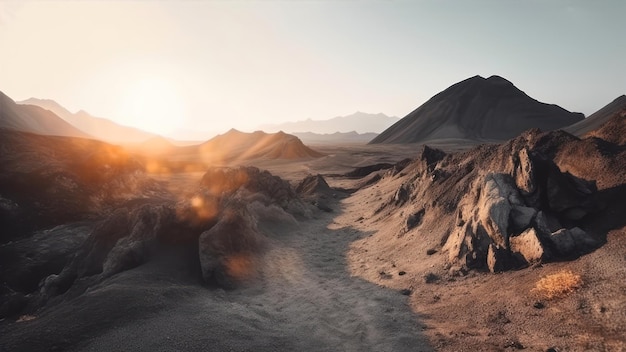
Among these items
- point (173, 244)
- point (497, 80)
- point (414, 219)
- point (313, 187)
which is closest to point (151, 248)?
point (173, 244)

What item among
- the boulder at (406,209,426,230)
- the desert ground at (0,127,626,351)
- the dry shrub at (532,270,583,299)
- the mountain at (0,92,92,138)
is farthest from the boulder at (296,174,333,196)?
the mountain at (0,92,92,138)

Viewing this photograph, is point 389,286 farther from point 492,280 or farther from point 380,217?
point 380,217

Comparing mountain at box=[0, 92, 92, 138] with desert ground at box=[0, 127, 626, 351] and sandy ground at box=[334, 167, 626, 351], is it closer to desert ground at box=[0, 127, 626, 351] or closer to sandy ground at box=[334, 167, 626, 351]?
desert ground at box=[0, 127, 626, 351]

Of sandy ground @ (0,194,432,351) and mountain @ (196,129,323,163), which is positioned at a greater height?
mountain @ (196,129,323,163)

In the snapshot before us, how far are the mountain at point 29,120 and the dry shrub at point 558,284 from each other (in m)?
119

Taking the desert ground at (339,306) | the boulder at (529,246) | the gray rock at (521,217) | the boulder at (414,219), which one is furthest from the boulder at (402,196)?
the boulder at (529,246)

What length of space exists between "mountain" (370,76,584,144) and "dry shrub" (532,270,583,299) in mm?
137017

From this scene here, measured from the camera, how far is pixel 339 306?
1298 centimetres

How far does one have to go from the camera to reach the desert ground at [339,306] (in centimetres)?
906

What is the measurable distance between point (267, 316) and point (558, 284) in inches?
351

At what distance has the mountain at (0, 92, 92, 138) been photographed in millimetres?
107869

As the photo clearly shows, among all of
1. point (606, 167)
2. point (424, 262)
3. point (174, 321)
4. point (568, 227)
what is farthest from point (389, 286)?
point (606, 167)

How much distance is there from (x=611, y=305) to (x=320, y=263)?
11.9 meters

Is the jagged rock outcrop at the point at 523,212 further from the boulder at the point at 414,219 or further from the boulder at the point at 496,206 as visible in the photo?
the boulder at the point at 414,219
